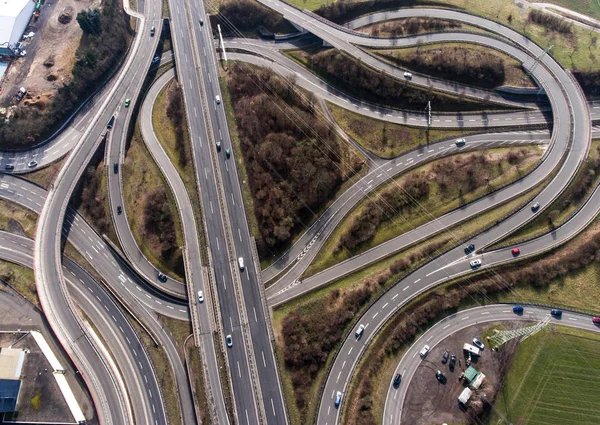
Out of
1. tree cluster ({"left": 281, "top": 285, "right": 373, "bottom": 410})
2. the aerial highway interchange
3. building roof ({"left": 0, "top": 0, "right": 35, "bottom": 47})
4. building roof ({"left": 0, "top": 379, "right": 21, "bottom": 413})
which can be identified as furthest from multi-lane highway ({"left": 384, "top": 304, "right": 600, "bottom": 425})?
building roof ({"left": 0, "top": 0, "right": 35, "bottom": 47})

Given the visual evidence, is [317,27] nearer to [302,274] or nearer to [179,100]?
[179,100]

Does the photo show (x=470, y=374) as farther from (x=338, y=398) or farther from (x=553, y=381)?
(x=338, y=398)

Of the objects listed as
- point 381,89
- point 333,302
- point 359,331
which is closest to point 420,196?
point 381,89

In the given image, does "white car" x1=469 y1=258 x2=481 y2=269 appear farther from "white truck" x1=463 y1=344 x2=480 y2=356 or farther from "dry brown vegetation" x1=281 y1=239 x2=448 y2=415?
"white truck" x1=463 y1=344 x2=480 y2=356

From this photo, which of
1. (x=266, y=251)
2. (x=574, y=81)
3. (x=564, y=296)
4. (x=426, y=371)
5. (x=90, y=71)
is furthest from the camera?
(x=90, y=71)

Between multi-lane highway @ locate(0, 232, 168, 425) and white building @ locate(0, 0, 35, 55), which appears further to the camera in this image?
white building @ locate(0, 0, 35, 55)

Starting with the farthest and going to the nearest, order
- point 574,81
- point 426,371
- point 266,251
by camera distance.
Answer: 1. point 574,81
2. point 266,251
3. point 426,371

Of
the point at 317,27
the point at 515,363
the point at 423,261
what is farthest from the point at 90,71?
the point at 515,363
